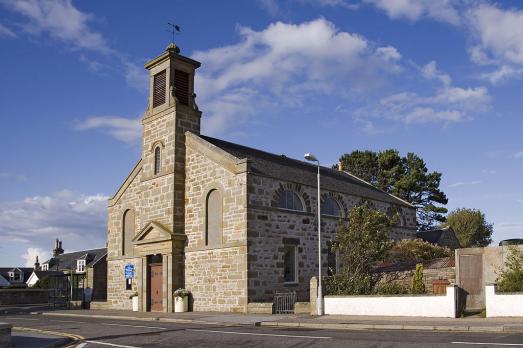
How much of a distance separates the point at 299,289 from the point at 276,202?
4.94 meters

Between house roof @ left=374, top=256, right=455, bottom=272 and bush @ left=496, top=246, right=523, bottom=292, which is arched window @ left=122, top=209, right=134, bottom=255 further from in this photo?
bush @ left=496, top=246, right=523, bottom=292

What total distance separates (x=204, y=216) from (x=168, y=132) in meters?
5.88

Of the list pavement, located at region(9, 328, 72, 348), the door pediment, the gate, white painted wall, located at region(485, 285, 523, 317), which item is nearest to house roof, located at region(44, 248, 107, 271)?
the door pediment

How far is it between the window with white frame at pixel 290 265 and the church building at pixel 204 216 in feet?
0.18

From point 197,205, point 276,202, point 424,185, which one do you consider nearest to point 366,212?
point 276,202

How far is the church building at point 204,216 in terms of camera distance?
28859 mm

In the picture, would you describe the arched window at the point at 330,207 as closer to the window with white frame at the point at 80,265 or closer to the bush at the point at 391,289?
the bush at the point at 391,289

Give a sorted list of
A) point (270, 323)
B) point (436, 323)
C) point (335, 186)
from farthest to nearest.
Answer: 1. point (335, 186)
2. point (270, 323)
3. point (436, 323)

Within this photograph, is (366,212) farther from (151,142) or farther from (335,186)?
(151,142)

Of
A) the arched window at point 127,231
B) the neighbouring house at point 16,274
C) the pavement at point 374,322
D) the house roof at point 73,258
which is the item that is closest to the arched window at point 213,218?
the pavement at point 374,322

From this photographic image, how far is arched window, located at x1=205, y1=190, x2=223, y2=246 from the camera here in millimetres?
30017

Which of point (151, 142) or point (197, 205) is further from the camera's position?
point (151, 142)

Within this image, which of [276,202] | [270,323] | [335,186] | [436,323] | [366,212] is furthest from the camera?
[335,186]

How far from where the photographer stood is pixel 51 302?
4322 cm
